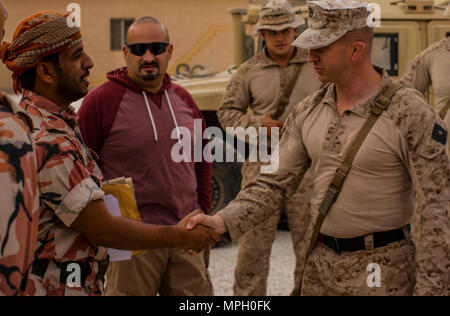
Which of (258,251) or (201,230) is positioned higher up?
(201,230)

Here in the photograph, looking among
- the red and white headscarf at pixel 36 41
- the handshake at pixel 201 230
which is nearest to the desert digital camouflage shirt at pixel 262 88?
the handshake at pixel 201 230

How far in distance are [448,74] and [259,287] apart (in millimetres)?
1900

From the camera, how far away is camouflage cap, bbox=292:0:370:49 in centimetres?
266

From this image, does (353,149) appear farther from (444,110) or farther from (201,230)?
(444,110)

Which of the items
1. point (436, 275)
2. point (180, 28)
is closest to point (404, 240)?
point (436, 275)

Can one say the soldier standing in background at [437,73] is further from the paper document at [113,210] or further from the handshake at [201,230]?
the paper document at [113,210]

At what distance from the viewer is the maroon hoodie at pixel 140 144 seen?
355cm

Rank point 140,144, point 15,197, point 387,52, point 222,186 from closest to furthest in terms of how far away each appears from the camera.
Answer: point 15,197 → point 140,144 → point 387,52 → point 222,186

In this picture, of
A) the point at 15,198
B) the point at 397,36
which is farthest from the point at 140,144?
the point at 397,36

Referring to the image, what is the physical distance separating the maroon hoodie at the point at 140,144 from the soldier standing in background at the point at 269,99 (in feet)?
2.91

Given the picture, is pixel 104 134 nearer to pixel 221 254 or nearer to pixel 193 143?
pixel 193 143

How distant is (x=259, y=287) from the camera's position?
4527 mm

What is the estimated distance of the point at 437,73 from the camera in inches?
161

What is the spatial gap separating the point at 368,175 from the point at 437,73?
1755 mm
